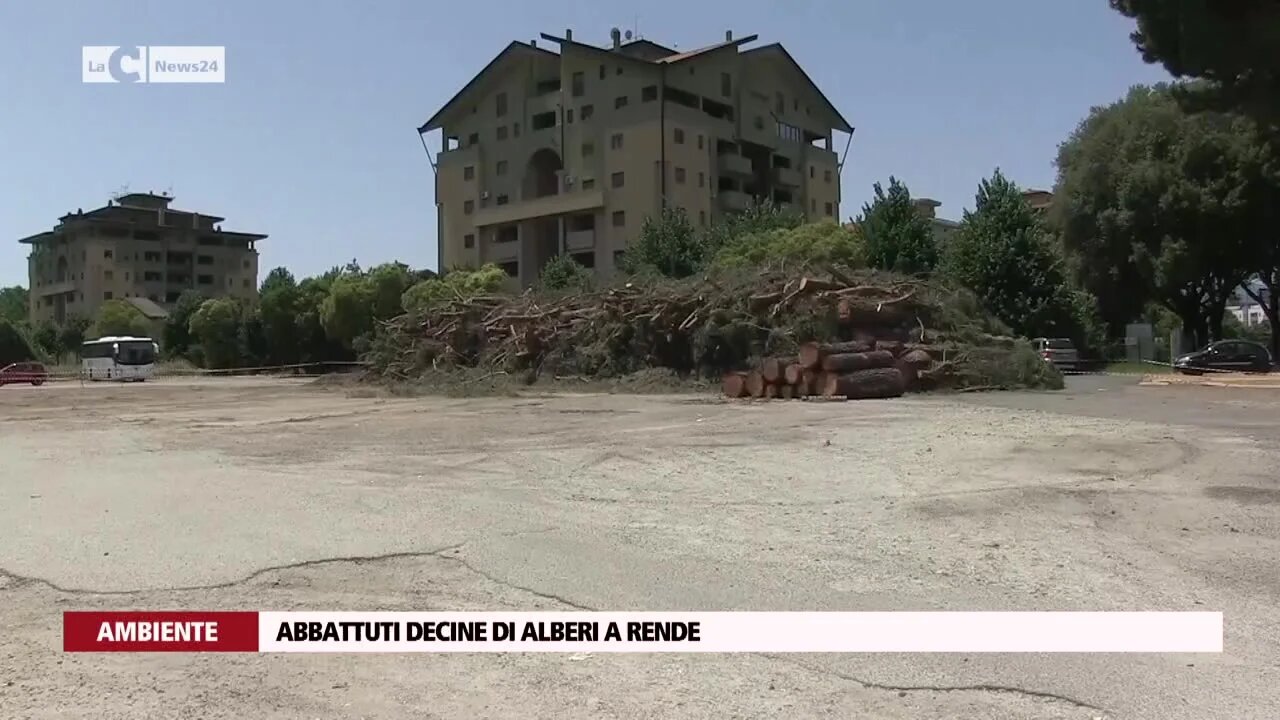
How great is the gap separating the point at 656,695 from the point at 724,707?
1.08ft

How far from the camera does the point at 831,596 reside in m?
5.86

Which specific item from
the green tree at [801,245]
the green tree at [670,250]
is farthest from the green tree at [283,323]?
the green tree at [801,245]

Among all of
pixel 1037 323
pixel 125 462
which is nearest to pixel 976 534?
pixel 125 462

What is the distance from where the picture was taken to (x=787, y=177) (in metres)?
78.6

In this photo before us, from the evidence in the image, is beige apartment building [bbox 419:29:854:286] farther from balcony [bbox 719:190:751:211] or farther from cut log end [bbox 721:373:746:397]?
cut log end [bbox 721:373:746:397]

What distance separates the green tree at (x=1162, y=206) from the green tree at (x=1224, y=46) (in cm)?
910

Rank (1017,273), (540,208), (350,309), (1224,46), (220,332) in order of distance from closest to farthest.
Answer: (1224,46), (1017,273), (350,309), (540,208), (220,332)

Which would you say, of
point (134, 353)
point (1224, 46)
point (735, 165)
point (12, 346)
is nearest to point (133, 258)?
point (12, 346)

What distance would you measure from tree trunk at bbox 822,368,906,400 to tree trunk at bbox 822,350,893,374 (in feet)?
0.41

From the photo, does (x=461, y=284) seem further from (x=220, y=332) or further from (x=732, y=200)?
(x=220, y=332)

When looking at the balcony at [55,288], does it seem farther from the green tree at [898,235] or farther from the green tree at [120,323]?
the green tree at [898,235]

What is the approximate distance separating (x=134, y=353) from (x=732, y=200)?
40.8 metres

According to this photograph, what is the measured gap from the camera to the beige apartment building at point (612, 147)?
2687 inches

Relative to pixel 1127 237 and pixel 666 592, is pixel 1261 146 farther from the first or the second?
pixel 666 592
